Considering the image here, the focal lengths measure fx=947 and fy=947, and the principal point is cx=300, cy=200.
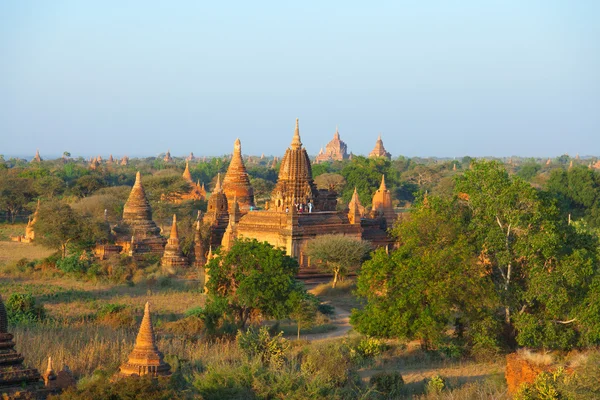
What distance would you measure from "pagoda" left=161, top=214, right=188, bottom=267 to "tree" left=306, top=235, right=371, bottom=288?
Result: 4.75 m

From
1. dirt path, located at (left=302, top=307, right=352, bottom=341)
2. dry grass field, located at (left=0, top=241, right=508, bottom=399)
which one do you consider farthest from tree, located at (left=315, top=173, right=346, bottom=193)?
dirt path, located at (left=302, top=307, right=352, bottom=341)

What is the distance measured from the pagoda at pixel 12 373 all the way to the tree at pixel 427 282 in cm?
883

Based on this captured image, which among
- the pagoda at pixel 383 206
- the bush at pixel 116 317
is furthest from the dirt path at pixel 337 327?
the pagoda at pixel 383 206

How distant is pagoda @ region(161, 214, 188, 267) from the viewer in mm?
33459

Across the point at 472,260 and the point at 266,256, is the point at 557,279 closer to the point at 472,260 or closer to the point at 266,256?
the point at 472,260

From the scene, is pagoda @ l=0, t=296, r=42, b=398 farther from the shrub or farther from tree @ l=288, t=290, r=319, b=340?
tree @ l=288, t=290, r=319, b=340

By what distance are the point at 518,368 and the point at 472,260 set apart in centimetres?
356

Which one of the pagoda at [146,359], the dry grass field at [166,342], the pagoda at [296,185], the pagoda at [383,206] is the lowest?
the dry grass field at [166,342]

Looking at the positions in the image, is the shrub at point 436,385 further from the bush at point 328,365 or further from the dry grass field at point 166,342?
the bush at point 328,365

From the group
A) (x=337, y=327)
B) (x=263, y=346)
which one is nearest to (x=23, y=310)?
(x=263, y=346)

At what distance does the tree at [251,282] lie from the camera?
22.6 meters

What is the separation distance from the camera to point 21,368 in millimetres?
12969

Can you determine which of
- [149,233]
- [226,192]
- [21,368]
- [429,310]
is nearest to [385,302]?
[429,310]

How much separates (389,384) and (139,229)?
21.2 metres
